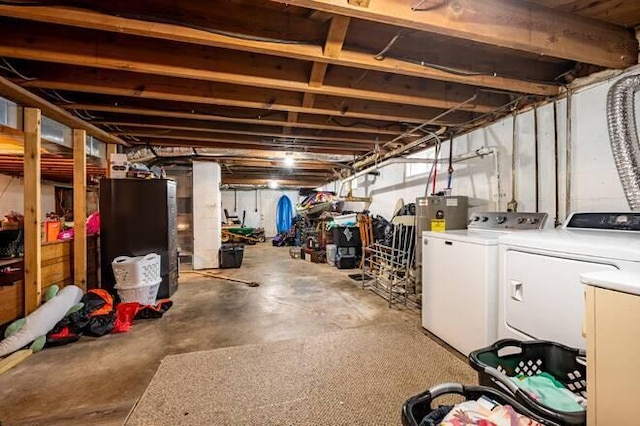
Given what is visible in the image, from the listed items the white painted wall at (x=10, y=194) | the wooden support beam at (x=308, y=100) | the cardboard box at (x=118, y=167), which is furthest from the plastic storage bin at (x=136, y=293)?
the white painted wall at (x=10, y=194)

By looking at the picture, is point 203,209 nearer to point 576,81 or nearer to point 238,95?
point 238,95

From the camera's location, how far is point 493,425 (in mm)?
894

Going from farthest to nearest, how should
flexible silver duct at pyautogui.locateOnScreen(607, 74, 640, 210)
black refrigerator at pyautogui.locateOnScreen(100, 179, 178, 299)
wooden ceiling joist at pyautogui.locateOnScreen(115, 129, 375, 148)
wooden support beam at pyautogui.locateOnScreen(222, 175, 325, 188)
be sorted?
wooden support beam at pyautogui.locateOnScreen(222, 175, 325, 188)
wooden ceiling joist at pyautogui.locateOnScreen(115, 129, 375, 148)
black refrigerator at pyautogui.locateOnScreen(100, 179, 178, 299)
flexible silver duct at pyautogui.locateOnScreen(607, 74, 640, 210)

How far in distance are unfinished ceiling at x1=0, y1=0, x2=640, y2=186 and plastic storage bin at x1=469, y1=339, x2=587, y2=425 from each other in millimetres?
1726

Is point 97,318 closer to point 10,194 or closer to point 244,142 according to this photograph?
point 244,142

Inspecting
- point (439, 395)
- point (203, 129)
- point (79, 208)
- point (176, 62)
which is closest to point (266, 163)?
point (203, 129)

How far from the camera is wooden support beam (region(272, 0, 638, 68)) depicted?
4.98 ft

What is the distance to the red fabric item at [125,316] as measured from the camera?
9.07 feet

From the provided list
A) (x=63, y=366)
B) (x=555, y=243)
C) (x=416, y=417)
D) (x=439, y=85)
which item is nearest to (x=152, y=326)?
(x=63, y=366)

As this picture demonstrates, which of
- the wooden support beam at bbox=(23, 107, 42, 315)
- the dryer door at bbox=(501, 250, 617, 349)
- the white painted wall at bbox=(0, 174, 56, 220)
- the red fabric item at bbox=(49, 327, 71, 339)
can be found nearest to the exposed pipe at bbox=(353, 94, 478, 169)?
the dryer door at bbox=(501, 250, 617, 349)

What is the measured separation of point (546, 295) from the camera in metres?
1.58

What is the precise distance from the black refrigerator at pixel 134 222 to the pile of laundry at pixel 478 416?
142 inches

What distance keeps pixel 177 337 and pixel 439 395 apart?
244 cm

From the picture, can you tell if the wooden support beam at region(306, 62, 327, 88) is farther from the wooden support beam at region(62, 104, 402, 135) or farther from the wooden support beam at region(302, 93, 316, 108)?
the wooden support beam at region(62, 104, 402, 135)
